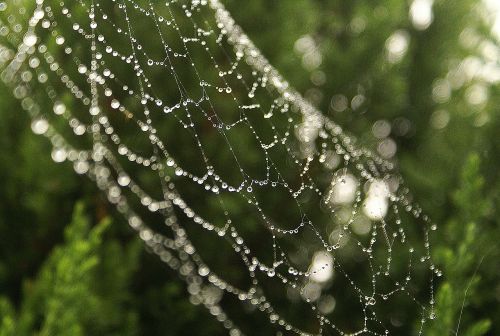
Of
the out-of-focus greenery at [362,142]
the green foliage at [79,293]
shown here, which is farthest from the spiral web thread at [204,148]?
the green foliage at [79,293]

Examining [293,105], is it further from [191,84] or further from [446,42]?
[446,42]

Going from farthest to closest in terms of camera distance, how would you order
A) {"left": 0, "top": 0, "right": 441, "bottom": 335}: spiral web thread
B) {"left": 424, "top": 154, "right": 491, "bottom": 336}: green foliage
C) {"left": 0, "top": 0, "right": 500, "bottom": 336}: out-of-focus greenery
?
{"left": 0, "top": 0, "right": 441, "bottom": 335}: spiral web thread → {"left": 0, "top": 0, "right": 500, "bottom": 336}: out-of-focus greenery → {"left": 424, "top": 154, "right": 491, "bottom": 336}: green foliage

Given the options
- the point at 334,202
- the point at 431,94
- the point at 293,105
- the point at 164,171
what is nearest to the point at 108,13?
the point at 164,171

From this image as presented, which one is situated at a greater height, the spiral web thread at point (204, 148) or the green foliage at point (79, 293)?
the spiral web thread at point (204, 148)

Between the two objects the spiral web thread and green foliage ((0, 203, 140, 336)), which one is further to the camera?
the spiral web thread

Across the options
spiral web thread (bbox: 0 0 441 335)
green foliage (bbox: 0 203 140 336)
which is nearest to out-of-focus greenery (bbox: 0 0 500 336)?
green foliage (bbox: 0 203 140 336)

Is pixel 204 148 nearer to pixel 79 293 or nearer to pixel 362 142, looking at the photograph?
pixel 362 142

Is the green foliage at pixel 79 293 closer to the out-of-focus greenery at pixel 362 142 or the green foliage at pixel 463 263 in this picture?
the out-of-focus greenery at pixel 362 142

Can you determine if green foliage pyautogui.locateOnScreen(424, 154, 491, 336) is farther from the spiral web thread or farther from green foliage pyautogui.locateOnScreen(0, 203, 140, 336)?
green foliage pyautogui.locateOnScreen(0, 203, 140, 336)
